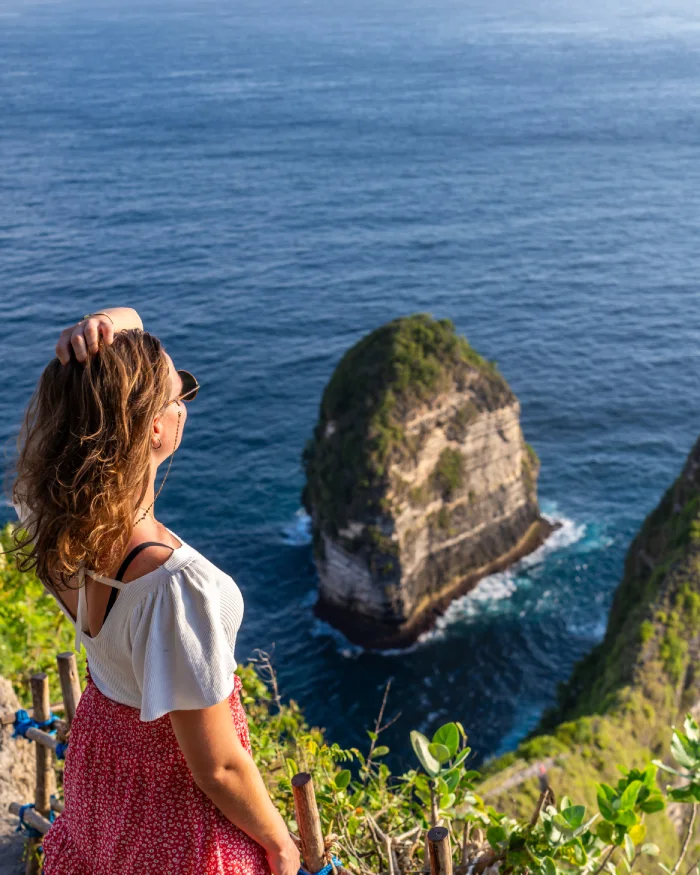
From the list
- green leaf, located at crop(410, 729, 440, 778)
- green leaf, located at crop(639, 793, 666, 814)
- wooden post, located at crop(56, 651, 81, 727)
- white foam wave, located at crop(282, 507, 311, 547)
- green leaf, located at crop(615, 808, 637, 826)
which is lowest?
white foam wave, located at crop(282, 507, 311, 547)

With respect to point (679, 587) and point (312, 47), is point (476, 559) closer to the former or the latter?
point (679, 587)

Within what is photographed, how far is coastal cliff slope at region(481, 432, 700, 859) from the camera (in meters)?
22.6

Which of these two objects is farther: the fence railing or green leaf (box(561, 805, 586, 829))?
the fence railing

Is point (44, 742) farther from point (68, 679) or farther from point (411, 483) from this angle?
point (411, 483)

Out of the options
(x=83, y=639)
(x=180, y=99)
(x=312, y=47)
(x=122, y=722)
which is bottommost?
(x=122, y=722)

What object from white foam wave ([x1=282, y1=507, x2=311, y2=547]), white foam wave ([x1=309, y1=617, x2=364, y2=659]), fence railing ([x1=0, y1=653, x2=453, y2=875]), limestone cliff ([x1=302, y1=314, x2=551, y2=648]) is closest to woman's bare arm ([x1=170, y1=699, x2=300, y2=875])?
fence railing ([x1=0, y1=653, x2=453, y2=875])

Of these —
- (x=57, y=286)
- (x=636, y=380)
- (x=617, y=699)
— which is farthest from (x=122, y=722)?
(x=636, y=380)

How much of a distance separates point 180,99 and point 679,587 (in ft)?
397

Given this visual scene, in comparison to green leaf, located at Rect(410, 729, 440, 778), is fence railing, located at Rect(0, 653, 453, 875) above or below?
below

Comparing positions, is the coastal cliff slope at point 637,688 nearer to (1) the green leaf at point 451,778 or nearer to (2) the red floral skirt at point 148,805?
(1) the green leaf at point 451,778

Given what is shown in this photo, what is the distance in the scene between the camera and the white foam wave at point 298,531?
148 feet

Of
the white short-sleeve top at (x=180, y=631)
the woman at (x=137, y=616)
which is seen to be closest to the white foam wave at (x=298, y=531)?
the woman at (x=137, y=616)

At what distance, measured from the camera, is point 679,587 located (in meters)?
30.3

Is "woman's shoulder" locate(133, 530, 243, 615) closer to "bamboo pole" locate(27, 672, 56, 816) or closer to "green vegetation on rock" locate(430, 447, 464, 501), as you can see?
"bamboo pole" locate(27, 672, 56, 816)
